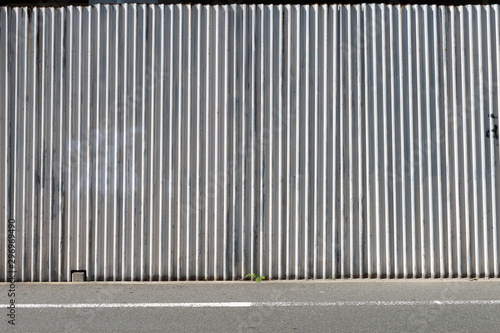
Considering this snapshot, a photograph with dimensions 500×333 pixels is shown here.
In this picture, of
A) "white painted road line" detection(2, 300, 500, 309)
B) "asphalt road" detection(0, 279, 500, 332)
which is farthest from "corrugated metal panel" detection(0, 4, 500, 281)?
"white painted road line" detection(2, 300, 500, 309)

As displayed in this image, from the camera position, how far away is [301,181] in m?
7.60

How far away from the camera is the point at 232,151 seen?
24.9ft

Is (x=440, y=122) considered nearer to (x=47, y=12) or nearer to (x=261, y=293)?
(x=261, y=293)

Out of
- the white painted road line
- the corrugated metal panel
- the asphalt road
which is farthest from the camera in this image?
the corrugated metal panel

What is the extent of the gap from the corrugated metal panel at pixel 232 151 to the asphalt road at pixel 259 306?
383mm

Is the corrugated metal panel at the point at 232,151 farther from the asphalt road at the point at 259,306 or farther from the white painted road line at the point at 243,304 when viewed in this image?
the white painted road line at the point at 243,304

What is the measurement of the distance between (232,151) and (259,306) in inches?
87.4

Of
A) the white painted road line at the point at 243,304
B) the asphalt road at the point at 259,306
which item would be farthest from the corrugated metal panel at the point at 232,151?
the white painted road line at the point at 243,304

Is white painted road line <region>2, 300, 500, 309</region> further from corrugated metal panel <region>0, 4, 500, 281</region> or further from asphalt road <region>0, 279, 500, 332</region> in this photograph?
corrugated metal panel <region>0, 4, 500, 281</region>

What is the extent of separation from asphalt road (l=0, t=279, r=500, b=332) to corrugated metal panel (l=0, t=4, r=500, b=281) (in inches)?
15.1

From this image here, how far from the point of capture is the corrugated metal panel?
24.8ft

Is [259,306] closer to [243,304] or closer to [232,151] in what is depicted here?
[243,304]

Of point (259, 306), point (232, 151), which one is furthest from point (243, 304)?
point (232, 151)

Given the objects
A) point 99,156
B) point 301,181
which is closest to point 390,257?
point 301,181
